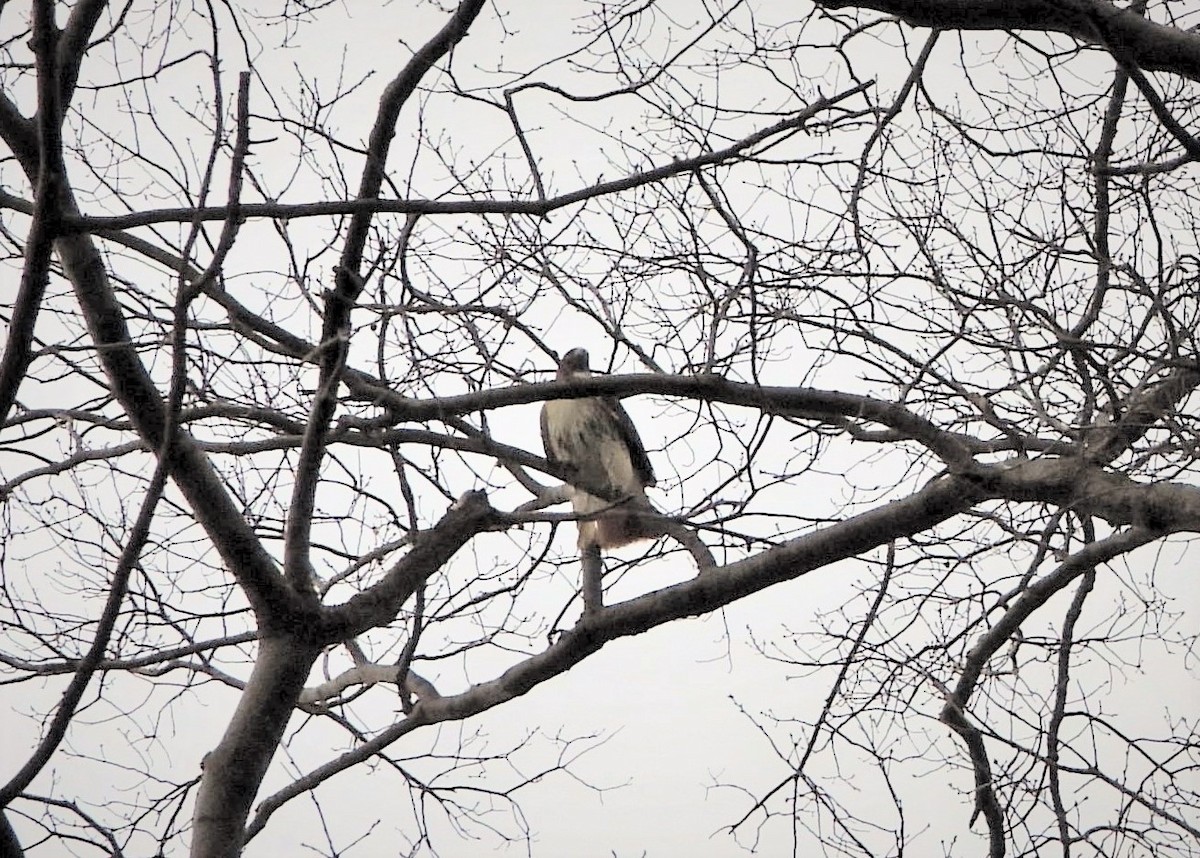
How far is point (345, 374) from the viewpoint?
3.16 metres

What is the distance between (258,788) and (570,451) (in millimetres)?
2081

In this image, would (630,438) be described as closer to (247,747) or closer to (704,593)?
(704,593)

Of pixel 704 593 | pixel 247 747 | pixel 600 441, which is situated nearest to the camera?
pixel 247 747

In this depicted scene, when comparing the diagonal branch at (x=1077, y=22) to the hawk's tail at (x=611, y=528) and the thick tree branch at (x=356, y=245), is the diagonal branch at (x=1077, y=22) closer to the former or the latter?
the thick tree branch at (x=356, y=245)

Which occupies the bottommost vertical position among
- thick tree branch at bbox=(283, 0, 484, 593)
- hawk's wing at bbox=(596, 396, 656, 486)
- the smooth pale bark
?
the smooth pale bark

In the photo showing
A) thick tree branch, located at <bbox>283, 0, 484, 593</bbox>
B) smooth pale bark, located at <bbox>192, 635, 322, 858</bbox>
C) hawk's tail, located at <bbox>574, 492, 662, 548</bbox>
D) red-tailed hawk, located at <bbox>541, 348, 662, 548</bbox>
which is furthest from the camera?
red-tailed hawk, located at <bbox>541, 348, 662, 548</bbox>

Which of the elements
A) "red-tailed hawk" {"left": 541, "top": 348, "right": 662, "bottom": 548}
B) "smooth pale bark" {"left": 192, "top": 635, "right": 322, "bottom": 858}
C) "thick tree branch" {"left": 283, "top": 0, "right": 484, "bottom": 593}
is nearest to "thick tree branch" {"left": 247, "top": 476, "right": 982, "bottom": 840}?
"smooth pale bark" {"left": 192, "top": 635, "right": 322, "bottom": 858}

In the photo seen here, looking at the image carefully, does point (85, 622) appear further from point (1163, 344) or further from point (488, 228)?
point (1163, 344)

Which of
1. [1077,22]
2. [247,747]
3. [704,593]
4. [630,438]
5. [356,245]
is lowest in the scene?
[247,747]

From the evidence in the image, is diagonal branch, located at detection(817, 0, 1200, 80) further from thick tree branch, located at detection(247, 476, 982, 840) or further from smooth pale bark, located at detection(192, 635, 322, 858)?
smooth pale bark, located at detection(192, 635, 322, 858)

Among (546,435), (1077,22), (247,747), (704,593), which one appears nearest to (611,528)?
(546,435)

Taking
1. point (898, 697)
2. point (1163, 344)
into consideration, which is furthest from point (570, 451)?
point (1163, 344)

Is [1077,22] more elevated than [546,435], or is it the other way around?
[546,435]

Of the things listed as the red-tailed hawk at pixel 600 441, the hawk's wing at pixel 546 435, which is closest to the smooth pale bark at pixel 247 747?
the red-tailed hawk at pixel 600 441
